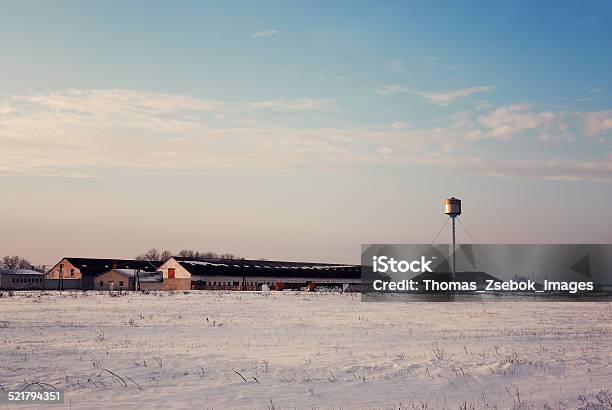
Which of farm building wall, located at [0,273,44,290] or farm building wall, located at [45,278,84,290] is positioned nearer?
farm building wall, located at [45,278,84,290]

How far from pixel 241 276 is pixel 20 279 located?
140ft

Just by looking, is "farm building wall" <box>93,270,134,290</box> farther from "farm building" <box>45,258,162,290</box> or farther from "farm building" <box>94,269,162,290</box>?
"farm building" <box>45,258,162,290</box>

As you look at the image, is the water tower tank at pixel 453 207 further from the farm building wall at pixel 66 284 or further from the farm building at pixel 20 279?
the farm building at pixel 20 279

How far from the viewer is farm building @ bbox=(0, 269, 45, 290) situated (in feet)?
378

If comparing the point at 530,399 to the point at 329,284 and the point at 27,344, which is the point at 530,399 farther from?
the point at 329,284

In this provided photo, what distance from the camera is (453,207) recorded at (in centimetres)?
8925

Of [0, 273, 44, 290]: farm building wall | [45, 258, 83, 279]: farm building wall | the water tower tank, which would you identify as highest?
the water tower tank

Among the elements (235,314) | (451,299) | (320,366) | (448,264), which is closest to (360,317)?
(235,314)

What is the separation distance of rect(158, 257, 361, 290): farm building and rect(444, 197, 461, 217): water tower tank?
Result: 23.8 m

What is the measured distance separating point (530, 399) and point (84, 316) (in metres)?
26.8

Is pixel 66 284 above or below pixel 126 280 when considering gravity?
below

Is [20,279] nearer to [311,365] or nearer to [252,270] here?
[252,270]

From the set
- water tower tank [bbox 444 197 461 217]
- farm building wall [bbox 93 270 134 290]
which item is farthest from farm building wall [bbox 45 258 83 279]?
water tower tank [bbox 444 197 461 217]

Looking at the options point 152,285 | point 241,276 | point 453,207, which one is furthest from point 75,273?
point 453,207
